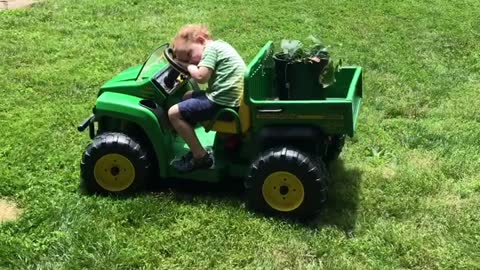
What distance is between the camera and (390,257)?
3.66m

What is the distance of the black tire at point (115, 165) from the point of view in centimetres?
412

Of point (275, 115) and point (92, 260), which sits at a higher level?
point (275, 115)

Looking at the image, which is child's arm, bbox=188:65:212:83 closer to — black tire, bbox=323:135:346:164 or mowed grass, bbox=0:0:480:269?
mowed grass, bbox=0:0:480:269

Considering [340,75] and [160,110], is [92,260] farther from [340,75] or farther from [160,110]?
[340,75]

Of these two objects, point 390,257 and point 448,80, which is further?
point 448,80

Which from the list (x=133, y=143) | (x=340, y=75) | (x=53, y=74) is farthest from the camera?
(x=53, y=74)

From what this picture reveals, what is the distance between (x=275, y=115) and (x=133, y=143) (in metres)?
0.87

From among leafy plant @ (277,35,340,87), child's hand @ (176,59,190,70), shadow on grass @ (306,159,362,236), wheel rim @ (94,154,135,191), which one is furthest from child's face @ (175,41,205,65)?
shadow on grass @ (306,159,362,236)

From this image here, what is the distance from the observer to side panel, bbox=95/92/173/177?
13.5 feet

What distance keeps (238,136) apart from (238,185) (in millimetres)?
418

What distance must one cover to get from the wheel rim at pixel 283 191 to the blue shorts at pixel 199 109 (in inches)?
20.5

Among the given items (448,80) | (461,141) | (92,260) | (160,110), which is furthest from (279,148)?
(448,80)

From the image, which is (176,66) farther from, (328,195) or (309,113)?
(328,195)

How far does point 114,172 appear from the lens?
13.7 feet
